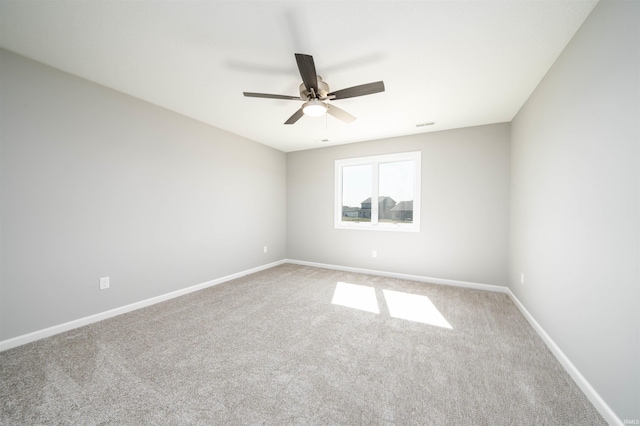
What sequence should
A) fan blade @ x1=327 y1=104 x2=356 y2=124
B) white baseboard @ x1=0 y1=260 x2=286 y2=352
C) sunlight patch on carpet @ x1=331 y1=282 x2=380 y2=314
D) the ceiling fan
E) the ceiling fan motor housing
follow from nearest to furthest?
1. the ceiling fan
2. white baseboard @ x1=0 y1=260 x2=286 y2=352
3. the ceiling fan motor housing
4. fan blade @ x1=327 y1=104 x2=356 y2=124
5. sunlight patch on carpet @ x1=331 y1=282 x2=380 y2=314

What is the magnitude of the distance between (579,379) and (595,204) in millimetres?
1189

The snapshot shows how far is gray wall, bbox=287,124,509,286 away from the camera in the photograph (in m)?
3.54

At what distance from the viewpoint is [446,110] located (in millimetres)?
3090

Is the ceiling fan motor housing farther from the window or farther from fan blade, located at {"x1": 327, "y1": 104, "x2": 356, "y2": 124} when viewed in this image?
the window

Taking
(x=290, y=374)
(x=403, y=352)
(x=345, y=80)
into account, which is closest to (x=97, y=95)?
(x=345, y=80)

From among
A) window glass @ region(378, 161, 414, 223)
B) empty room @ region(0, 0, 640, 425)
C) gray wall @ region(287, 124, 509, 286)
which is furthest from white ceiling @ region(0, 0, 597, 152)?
window glass @ region(378, 161, 414, 223)

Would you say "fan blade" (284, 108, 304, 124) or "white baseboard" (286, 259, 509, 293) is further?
"white baseboard" (286, 259, 509, 293)

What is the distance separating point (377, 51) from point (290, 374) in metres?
→ 2.63

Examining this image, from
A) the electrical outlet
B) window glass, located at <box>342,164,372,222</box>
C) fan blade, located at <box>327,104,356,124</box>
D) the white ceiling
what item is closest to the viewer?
the white ceiling

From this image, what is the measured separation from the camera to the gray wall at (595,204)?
1240mm

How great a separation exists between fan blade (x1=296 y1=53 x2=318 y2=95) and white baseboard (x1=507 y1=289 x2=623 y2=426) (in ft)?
9.09

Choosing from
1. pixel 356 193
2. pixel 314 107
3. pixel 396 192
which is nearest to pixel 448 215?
pixel 396 192

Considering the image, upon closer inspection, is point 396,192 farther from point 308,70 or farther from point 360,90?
point 308,70

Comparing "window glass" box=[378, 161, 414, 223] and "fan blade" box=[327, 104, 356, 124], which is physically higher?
"fan blade" box=[327, 104, 356, 124]
